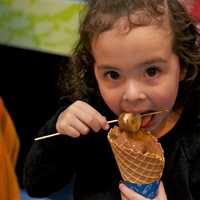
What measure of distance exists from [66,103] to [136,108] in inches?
13.3

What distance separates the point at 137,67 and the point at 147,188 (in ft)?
0.71

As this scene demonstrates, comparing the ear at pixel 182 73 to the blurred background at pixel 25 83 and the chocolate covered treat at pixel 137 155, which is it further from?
the blurred background at pixel 25 83

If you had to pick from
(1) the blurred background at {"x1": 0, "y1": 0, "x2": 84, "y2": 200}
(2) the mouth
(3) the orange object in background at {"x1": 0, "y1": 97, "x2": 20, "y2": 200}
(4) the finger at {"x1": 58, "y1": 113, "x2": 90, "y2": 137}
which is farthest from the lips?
(1) the blurred background at {"x1": 0, "y1": 0, "x2": 84, "y2": 200}

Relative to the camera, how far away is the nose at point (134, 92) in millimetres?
881

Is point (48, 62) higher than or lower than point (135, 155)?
lower

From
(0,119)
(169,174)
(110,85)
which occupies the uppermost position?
(110,85)

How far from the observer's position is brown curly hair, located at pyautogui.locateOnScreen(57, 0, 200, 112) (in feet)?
2.99

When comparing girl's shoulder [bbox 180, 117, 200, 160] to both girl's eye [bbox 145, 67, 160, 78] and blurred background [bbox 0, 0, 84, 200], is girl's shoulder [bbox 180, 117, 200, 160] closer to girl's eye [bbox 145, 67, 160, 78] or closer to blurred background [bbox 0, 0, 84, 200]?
girl's eye [bbox 145, 67, 160, 78]

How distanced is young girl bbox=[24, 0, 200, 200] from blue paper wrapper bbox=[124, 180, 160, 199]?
1 centimetres

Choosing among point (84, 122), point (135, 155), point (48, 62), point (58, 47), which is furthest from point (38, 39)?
point (135, 155)

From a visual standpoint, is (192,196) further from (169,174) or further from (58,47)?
(58,47)

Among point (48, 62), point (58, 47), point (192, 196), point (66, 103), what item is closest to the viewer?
point (192, 196)

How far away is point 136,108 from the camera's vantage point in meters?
0.90

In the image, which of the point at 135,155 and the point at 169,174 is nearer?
the point at 135,155
